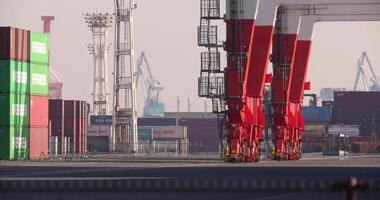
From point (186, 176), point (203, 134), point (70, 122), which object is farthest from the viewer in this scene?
point (203, 134)

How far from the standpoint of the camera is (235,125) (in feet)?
210

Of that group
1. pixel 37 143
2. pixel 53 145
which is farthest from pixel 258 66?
pixel 53 145

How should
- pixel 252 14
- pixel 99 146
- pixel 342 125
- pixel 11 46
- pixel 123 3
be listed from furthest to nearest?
pixel 342 125
pixel 99 146
pixel 123 3
pixel 11 46
pixel 252 14

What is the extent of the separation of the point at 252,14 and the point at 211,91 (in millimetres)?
5999

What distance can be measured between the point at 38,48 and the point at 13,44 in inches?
161

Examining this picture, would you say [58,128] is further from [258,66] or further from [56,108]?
[258,66]

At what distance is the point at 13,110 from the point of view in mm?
71750

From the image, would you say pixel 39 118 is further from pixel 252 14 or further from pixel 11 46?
pixel 252 14

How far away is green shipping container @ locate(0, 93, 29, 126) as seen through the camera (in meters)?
71.3

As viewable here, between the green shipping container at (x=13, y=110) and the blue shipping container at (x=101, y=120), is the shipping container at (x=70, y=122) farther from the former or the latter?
the blue shipping container at (x=101, y=120)

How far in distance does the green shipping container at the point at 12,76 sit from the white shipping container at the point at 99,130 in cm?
8354

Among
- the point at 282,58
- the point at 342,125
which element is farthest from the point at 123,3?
the point at 342,125

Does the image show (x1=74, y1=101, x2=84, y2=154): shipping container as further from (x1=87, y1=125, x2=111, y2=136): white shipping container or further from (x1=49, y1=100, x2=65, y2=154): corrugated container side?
(x1=87, y1=125, x2=111, y2=136): white shipping container

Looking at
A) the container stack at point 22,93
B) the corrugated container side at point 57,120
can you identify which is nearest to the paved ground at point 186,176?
the container stack at point 22,93
